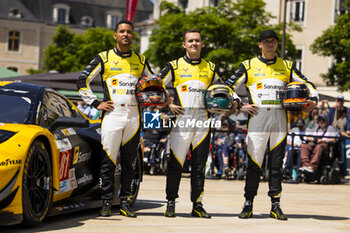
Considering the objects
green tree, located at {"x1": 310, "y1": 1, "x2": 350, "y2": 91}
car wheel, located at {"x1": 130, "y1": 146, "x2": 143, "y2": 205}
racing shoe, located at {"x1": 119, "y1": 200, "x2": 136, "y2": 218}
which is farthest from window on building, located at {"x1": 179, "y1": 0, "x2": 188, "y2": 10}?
racing shoe, located at {"x1": 119, "y1": 200, "x2": 136, "y2": 218}

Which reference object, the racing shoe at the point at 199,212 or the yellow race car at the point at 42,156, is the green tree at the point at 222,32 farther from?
the yellow race car at the point at 42,156

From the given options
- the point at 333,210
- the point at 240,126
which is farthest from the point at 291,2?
the point at 333,210

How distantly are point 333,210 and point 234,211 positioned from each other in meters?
1.64

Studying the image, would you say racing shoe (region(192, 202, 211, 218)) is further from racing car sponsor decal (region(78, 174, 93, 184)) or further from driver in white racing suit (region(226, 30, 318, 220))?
racing car sponsor decal (region(78, 174, 93, 184))

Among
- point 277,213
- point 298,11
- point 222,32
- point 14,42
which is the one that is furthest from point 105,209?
point 14,42

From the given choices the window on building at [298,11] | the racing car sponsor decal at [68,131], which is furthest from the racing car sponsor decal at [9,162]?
the window on building at [298,11]

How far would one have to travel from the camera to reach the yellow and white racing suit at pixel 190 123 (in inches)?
339

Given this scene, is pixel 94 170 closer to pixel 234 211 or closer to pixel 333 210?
pixel 234 211

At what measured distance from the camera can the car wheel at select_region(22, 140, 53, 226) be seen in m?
6.80

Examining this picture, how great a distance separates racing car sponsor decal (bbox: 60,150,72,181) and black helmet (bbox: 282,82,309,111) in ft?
8.03

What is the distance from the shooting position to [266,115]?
8781 mm

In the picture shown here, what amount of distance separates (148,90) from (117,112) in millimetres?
411

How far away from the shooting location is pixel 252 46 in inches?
1754

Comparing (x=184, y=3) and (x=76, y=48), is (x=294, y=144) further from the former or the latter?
(x=76, y=48)
